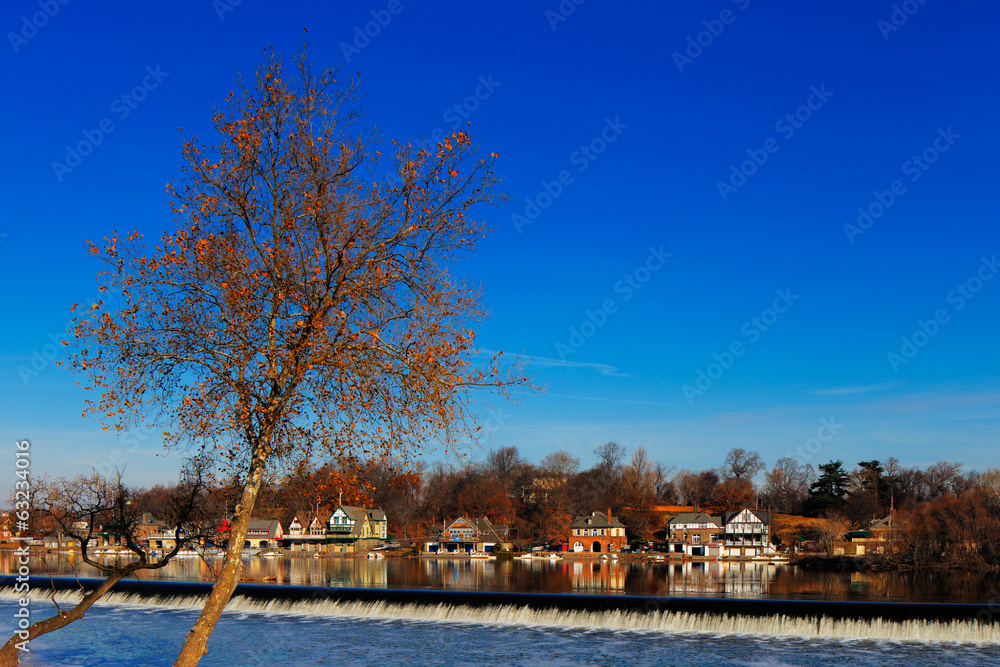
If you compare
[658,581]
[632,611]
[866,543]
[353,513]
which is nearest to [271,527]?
[353,513]

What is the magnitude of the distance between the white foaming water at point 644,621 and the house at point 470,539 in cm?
7743

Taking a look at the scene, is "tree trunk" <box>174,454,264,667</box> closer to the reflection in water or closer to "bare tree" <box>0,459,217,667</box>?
"bare tree" <box>0,459,217,667</box>

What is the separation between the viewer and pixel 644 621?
30156 millimetres

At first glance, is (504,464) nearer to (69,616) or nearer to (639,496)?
(639,496)

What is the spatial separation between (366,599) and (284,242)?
86.4 ft

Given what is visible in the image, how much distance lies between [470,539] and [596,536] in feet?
59.8

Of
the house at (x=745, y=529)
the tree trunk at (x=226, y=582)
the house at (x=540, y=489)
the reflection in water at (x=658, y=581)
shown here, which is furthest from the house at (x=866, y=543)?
the tree trunk at (x=226, y=582)

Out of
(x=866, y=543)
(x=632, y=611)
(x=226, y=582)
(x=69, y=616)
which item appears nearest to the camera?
(x=226, y=582)

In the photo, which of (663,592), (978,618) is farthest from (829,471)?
(978,618)

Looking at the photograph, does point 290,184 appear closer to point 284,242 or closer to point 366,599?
point 284,242

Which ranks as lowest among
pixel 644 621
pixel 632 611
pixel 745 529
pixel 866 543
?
pixel 866 543

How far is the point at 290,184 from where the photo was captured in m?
12.8

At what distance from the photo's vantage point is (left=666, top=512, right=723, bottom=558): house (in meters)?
112

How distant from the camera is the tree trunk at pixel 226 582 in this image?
37.8 ft
